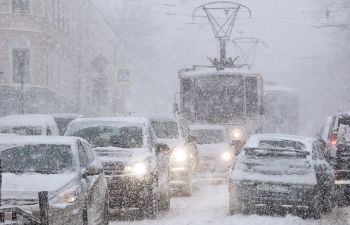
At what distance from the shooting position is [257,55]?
100 m

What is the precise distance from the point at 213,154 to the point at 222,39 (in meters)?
7.92

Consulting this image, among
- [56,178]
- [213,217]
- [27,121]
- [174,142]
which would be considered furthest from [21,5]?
[56,178]

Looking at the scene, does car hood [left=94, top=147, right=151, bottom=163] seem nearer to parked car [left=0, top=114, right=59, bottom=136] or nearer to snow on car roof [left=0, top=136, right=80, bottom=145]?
snow on car roof [left=0, top=136, right=80, bottom=145]

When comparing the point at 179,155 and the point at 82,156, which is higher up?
the point at 82,156

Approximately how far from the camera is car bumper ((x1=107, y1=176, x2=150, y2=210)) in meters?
14.5

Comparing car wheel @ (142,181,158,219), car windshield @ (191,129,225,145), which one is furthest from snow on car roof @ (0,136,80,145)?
car windshield @ (191,129,225,145)

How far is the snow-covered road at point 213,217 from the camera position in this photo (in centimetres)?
1377

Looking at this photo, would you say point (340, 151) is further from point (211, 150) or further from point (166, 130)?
point (211, 150)

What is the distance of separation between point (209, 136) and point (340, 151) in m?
7.51

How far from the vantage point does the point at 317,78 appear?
3853 inches

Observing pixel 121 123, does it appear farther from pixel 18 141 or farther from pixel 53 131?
pixel 53 131

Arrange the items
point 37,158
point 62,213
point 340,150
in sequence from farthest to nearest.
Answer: point 340,150
point 37,158
point 62,213

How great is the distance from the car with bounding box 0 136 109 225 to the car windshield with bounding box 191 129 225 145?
41.4ft

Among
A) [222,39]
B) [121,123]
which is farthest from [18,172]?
[222,39]
